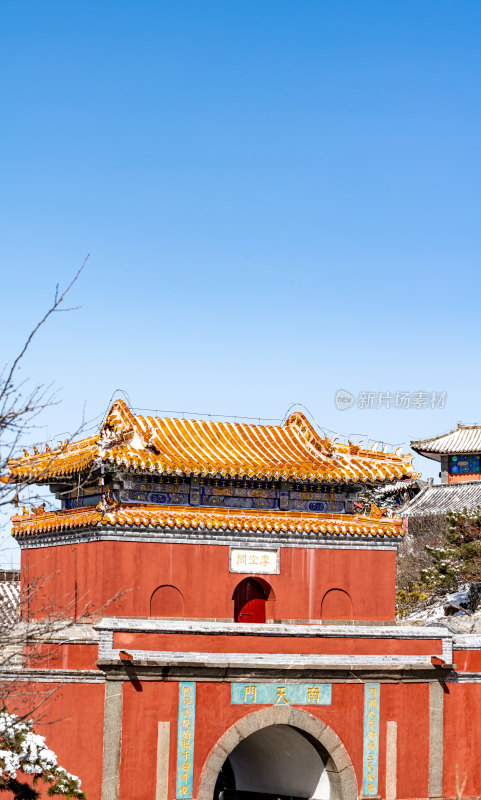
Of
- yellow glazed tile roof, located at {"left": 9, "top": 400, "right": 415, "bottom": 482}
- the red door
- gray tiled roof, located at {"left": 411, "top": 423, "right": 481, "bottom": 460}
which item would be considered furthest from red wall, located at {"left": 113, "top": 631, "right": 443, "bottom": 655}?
gray tiled roof, located at {"left": 411, "top": 423, "right": 481, "bottom": 460}

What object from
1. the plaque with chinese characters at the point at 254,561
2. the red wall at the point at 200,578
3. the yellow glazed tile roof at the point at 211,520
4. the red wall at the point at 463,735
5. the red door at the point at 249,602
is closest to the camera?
the red wall at the point at 463,735

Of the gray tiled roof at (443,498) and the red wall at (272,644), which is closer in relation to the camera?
the red wall at (272,644)

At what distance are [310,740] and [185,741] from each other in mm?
2790

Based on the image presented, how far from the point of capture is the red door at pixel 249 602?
2497 cm

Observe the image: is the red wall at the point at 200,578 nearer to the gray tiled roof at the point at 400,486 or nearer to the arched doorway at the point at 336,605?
the arched doorway at the point at 336,605

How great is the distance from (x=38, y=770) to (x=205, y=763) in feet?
13.3

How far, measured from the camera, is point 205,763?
20.8 metres

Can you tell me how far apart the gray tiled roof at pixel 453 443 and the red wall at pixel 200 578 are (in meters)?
34.7

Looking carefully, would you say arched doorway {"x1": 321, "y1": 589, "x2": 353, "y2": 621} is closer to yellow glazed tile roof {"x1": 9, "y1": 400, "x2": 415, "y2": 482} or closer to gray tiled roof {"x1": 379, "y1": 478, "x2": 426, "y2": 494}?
yellow glazed tile roof {"x1": 9, "y1": 400, "x2": 415, "y2": 482}

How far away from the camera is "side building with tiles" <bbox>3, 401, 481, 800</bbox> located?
20.6 metres

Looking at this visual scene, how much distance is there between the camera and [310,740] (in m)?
22.0

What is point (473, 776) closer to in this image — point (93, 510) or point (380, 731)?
point (380, 731)

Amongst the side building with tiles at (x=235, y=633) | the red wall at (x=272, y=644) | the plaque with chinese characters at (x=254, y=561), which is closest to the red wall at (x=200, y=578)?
the side building with tiles at (x=235, y=633)

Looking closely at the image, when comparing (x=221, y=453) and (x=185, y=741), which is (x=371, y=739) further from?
(x=221, y=453)
